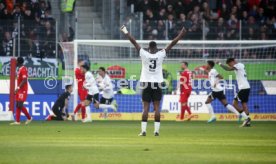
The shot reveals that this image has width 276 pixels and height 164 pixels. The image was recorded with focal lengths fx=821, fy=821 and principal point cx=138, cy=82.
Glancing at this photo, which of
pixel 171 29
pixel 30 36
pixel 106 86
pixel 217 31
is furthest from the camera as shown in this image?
pixel 217 31

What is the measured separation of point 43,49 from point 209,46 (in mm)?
7304

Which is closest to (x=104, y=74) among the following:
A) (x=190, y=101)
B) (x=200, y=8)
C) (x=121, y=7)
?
(x=190, y=101)

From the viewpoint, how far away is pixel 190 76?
31.6 m

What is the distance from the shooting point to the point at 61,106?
31.1 metres

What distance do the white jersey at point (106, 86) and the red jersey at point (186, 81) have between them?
2.94 m

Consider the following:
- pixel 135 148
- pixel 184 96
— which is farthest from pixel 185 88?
pixel 135 148

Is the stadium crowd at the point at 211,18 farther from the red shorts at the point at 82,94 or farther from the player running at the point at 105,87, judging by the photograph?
the red shorts at the point at 82,94

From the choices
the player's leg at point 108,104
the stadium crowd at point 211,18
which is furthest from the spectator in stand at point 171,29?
the player's leg at point 108,104

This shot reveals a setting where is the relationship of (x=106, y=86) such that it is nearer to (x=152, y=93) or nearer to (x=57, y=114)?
(x=57, y=114)

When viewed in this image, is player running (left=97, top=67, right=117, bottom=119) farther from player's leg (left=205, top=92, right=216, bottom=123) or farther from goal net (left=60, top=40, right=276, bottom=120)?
player's leg (left=205, top=92, right=216, bottom=123)

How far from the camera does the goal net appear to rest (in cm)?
3325

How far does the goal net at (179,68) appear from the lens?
33250mm

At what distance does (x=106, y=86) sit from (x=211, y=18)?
9.72 m

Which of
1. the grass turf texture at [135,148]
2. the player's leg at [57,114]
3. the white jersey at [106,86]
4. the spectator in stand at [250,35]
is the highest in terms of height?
the spectator in stand at [250,35]
